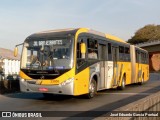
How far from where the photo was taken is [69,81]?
500 inches

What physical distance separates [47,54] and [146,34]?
104 m

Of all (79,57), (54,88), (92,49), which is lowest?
(54,88)

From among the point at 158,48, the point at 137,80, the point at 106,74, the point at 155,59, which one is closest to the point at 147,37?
the point at 155,59

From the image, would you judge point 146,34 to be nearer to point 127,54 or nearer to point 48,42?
point 127,54

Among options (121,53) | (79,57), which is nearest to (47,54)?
(79,57)

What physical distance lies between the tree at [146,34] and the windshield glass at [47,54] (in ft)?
333

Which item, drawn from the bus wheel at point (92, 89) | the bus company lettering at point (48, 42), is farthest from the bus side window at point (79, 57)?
the bus wheel at point (92, 89)

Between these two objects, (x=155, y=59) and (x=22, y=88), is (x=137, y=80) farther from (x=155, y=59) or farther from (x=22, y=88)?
(x=155, y=59)

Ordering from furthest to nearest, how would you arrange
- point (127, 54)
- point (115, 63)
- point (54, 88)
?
point (127, 54)
point (115, 63)
point (54, 88)

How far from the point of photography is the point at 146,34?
114438 millimetres

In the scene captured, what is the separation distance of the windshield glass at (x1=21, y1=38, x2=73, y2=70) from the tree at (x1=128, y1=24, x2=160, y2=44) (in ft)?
333

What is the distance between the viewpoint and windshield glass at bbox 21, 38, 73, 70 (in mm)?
12938

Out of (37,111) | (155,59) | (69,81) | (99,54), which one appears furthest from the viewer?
(155,59)

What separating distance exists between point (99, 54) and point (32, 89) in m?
3.93
